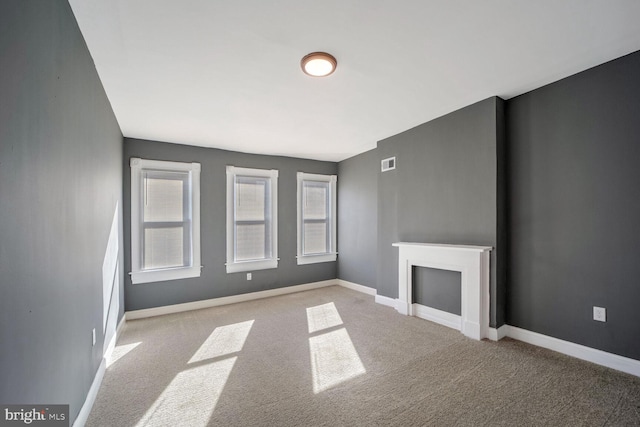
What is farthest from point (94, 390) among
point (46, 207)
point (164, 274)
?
point (164, 274)

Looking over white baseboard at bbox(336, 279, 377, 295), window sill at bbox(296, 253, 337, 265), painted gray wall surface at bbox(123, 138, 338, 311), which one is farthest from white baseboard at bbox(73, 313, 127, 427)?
white baseboard at bbox(336, 279, 377, 295)

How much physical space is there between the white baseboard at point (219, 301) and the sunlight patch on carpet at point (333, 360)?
1.94m

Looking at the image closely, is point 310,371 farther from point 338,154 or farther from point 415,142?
point 338,154

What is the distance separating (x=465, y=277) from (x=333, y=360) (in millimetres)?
1687

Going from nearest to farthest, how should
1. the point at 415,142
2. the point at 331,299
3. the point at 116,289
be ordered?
1. the point at 116,289
2. the point at 415,142
3. the point at 331,299

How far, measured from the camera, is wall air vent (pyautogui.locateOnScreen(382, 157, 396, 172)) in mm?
4234

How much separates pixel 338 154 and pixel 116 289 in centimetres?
386

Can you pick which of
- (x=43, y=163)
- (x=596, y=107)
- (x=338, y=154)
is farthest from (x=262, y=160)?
(x=596, y=107)

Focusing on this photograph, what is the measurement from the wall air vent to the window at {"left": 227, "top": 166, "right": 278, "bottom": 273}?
192cm

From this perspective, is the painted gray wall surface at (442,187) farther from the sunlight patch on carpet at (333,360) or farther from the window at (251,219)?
the window at (251,219)

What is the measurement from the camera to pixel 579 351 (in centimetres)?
255

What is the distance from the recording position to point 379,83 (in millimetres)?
2662

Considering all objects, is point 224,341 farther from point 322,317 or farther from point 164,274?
point 164,274

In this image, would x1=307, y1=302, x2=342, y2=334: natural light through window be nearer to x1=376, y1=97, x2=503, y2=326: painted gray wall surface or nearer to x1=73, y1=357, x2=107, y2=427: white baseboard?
x1=376, y1=97, x2=503, y2=326: painted gray wall surface
